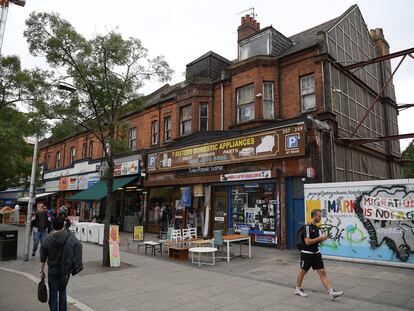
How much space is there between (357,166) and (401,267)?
8220 millimetres

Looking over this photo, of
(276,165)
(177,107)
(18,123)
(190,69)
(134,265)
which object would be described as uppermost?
(190,69)

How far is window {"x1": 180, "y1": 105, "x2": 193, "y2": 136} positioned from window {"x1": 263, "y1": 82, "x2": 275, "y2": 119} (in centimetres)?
507

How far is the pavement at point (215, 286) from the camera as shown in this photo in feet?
20.6

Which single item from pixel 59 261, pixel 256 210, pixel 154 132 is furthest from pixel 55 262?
pixel 154 132

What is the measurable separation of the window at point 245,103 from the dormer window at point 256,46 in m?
2.06

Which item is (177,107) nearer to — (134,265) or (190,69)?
(190,69)

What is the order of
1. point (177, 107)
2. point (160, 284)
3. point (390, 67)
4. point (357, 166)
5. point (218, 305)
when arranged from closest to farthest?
point (218, 305)
point (160, 284)
point (357, 166)
point (177, 107)
point (390, 67)

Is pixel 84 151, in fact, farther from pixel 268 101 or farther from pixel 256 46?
pixel 268 101

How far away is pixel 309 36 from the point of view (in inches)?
709

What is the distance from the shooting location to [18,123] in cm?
1562

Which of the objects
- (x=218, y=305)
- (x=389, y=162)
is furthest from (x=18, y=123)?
(x=389, y=162)

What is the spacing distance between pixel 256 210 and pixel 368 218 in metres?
5.46

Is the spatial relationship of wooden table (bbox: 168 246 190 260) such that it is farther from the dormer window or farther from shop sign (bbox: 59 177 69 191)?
shop sign (bbox: 59 177 69 191)

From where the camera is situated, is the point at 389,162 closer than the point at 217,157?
No
